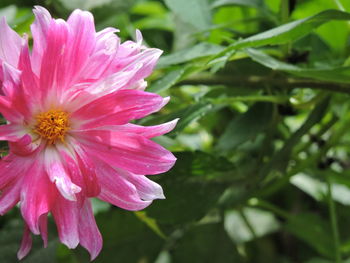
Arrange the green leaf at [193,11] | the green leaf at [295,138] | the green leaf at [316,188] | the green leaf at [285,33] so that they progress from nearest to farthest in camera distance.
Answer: the green leaf at [285,33] → the green leaf at [295,138] → the green leaf at [193,11] → the green leaf at [316,188]

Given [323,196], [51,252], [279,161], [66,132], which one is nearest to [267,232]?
[323,196]

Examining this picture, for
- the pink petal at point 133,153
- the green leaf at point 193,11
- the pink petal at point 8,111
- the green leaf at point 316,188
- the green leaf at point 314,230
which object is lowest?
the green leaf at point 316,188

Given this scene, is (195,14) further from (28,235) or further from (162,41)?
(28,235)

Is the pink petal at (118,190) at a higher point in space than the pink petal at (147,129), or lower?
lower

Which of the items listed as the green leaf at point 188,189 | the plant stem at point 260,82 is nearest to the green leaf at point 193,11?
the plant stem at point 260,82

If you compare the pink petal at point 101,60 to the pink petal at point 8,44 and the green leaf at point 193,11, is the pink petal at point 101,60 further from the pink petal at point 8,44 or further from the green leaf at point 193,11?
the green leaf at point 193,11

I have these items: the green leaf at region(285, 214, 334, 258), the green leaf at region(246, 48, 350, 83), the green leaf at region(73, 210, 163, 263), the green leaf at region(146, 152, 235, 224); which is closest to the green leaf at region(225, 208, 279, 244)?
the green leaf at region(285, 214, 334, 258)

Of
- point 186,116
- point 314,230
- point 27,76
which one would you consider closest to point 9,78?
point 27,76

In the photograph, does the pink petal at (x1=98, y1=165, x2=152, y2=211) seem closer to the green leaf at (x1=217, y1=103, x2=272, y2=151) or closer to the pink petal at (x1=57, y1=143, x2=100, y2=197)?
the pink petal at (x1=57, y1=143, x2=100, y2=197)
